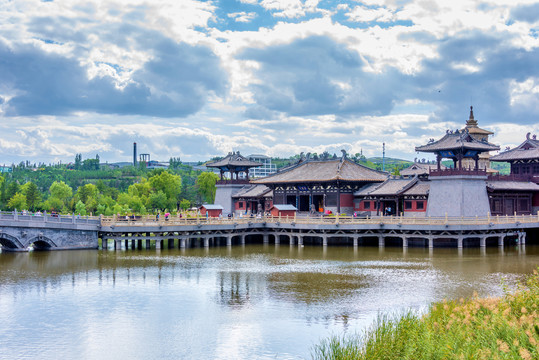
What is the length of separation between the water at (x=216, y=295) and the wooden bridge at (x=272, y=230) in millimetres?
1817

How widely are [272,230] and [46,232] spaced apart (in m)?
21.1

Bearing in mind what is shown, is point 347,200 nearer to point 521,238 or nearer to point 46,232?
point 521,238

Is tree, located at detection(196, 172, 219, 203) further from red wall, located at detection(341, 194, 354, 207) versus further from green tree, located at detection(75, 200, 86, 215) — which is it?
red wall, located at detection(341, 194, 354, 207)

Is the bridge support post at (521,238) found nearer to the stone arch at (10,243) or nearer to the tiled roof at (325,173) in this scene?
the tiled roof at (325,173)

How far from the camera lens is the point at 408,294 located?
30391mm

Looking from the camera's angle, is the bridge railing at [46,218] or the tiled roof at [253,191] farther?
the tiled roof at [253,191]

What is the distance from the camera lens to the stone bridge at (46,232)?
4762 cm

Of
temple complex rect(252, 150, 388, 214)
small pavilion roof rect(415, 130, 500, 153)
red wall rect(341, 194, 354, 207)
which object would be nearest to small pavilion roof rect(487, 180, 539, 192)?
small pavilion roof rect(415, 130, 500, 153)

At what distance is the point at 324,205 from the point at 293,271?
83.8 ft

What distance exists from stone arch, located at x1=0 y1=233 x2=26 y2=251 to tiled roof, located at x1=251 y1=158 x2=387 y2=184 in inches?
1113

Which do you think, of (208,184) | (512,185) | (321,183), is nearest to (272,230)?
(321,183)

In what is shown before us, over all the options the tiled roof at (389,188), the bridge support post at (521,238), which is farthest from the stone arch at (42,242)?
the bridge support post at (521,238)

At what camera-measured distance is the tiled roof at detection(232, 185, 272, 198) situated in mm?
71625

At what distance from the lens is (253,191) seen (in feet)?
242
